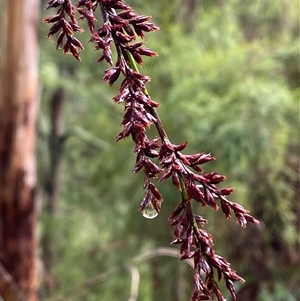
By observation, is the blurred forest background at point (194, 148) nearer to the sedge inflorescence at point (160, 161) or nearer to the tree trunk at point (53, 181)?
the tree trunk at point (53, 181)

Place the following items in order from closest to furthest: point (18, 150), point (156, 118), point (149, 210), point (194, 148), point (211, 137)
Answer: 1. point (156, 118)
2. point (149, 210)
3. point (18, 150)
4. point (211, 137)
5. point (194, 148)

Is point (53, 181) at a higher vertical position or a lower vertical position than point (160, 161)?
lower

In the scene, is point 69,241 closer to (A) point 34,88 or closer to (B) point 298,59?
(A) point 34,88

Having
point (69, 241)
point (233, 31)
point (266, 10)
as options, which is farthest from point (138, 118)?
point (69, 241)

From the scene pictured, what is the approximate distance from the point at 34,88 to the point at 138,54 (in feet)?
7.46

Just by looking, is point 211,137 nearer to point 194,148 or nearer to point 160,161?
point 194,148

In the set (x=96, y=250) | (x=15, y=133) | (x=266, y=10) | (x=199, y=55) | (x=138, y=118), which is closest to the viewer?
(x=138, y=118)

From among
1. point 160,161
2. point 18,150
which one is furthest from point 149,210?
point 18,150

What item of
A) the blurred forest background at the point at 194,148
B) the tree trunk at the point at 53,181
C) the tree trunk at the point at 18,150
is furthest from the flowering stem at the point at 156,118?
the tree trunk at the point at 53,181

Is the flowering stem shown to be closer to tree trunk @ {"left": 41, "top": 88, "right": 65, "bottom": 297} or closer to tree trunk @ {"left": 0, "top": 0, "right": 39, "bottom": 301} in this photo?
tree trunk @ {"left": 0, "top": 0, "right": 39, "bottom": 301}

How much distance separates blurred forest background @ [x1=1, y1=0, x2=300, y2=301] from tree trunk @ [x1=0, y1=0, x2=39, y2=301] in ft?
1.00

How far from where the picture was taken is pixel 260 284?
2.87 metres

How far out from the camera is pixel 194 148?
2.82m

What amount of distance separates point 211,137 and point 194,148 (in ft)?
0.71
